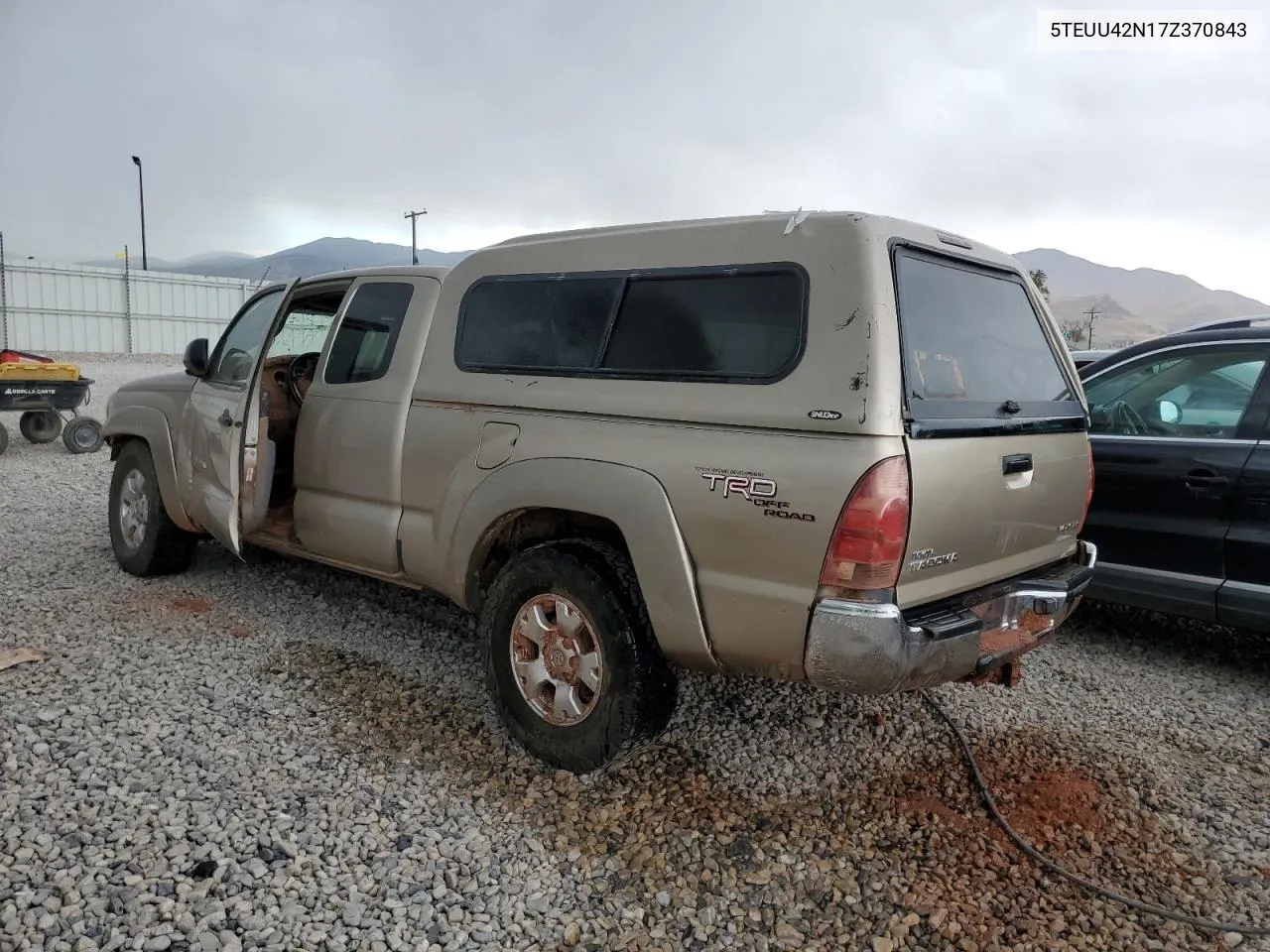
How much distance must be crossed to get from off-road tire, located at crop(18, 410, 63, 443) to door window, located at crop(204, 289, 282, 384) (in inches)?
293

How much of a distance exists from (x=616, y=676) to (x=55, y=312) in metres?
29.8

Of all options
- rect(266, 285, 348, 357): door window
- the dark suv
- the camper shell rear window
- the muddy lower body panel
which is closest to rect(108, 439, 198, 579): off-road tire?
rect(266, 285, 348, 357): door window

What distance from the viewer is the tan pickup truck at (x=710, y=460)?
258 centimetres

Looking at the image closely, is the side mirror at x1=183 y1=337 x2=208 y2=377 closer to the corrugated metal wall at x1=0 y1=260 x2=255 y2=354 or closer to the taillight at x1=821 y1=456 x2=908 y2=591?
the taillight at x1=821 y1=456 x2=908 y2=591

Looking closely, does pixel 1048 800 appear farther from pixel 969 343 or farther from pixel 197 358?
pixel 197 358

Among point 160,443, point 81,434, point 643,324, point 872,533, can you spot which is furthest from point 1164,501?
point 81,434

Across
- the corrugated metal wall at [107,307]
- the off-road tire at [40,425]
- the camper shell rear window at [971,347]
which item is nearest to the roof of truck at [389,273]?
the camper shell rear window at [971,347]

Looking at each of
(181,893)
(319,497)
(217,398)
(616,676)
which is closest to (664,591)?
(616,676)

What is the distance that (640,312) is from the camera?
10.3ft

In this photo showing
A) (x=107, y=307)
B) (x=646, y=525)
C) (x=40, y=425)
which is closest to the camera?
(x=646, y=525)

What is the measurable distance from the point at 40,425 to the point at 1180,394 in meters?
12.1

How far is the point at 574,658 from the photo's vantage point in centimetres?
318

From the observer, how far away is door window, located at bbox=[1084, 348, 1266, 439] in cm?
441

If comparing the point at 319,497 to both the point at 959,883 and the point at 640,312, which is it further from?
the point at 959,883
